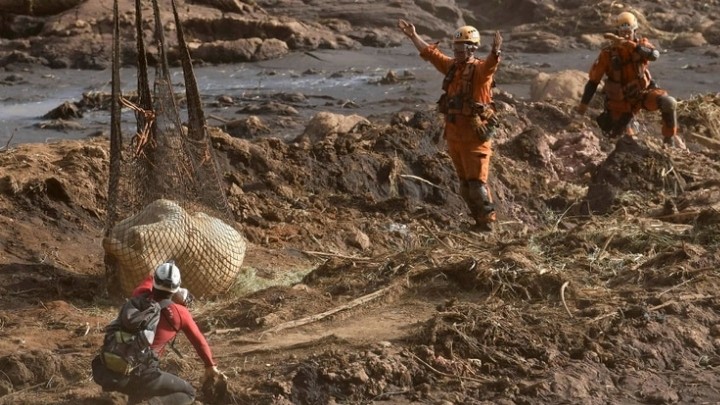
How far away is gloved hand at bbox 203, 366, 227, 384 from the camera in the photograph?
658 cm

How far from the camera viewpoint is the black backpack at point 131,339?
6.27m

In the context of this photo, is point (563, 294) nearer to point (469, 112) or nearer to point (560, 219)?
point (469, 112)

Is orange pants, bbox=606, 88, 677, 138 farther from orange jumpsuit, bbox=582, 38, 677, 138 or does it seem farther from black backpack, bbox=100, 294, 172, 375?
black backpack, bbox=100, 294, 172, 375

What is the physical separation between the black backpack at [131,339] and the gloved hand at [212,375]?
0.36 meters

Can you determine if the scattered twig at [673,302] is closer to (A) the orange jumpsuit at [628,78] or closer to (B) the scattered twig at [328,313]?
(B) the scattered twig at [328,313]

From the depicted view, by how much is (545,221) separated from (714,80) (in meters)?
9.81

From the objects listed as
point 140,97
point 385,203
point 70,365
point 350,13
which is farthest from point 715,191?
point 350,13

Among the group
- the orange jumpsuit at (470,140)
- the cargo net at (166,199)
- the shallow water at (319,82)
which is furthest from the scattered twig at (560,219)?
the shallow water at (319,82)

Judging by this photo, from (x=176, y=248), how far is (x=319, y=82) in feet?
39.2

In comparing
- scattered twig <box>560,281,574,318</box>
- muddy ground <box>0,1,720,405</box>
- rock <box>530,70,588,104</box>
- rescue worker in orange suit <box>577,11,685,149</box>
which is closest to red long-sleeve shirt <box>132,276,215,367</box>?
muddy ground <box>0,1,720,405</box>

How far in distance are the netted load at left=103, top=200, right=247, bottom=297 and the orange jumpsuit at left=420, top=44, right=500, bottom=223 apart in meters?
2.03

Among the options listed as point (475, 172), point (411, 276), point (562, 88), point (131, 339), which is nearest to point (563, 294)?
point (411, 276)

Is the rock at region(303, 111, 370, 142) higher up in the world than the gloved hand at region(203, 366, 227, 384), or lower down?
lower down

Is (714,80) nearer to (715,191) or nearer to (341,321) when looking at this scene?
(715,191)
